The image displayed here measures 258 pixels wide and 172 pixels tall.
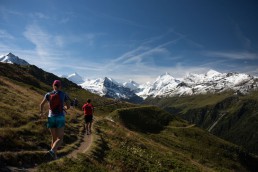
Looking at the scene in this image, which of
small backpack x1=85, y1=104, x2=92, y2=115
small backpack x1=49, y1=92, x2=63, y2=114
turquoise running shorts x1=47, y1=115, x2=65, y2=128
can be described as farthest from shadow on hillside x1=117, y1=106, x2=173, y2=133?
small backpack x1=49, y1=92, x2=63, y2=114

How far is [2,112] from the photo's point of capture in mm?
28766

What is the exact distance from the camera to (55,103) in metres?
15.7

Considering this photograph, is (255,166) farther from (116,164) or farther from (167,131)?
(116,164)

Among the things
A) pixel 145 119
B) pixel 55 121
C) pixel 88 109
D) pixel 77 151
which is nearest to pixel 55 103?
pixel 55 121

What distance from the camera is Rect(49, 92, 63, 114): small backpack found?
51.6 feet

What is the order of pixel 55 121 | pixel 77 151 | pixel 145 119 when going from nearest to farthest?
1. pixel 55 121
2. pixel 77 151
3. pixel 145 119

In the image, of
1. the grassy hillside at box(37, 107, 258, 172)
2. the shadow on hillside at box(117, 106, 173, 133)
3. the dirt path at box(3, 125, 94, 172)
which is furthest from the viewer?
the shadow on hillside at box(117, 106, 173, 133)

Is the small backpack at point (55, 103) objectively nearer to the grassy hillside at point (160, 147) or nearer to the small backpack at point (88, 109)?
the grassy hillside at point (160, 147)

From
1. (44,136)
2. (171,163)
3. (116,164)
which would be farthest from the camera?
(171,163)

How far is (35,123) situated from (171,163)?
15084 millimetres

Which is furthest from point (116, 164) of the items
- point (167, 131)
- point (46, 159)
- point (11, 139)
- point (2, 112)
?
point (167, 131)

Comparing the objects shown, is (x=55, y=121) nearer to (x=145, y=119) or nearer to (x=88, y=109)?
(x=88, y=109)

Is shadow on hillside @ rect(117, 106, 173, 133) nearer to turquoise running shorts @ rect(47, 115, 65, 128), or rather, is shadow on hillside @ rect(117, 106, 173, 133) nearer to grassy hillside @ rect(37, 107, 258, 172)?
grassy hillside @ rect(37, 107, 258, 172)

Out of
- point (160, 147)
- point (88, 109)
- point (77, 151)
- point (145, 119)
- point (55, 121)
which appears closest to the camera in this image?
point (55, 121)
